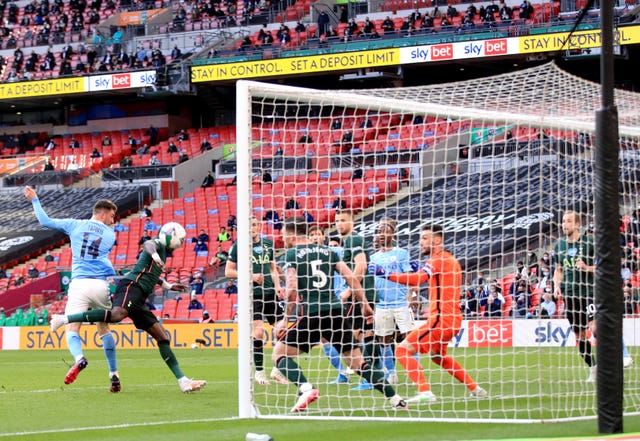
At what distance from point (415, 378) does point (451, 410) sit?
0.65 m

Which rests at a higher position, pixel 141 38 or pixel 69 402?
pixel 141 38

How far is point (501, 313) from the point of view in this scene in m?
18.9

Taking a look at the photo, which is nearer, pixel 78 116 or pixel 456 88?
pixel 456 88

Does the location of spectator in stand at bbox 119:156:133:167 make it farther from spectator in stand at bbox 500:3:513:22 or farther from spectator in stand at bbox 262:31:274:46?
spectator in stand at bbox 500:3:513:22

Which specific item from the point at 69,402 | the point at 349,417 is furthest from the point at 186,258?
the point at 349,417

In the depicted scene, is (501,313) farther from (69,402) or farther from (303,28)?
(303,28)

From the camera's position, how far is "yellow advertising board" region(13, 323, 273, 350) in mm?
25703

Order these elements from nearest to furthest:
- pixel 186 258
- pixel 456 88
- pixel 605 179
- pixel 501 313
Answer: pixel 605 179 < pixel 456 88 < pixel 501 313 < pixel 186 258

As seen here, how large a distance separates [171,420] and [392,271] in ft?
11.8

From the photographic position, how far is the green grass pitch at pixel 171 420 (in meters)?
8.10

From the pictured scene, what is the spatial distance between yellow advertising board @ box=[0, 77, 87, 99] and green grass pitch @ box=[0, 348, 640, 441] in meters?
30.4

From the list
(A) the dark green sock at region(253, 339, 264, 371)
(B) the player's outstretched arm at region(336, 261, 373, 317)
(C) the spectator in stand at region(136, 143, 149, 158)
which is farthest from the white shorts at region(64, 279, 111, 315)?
(C) the spectator in stand at region(136, 143, 149, 158)

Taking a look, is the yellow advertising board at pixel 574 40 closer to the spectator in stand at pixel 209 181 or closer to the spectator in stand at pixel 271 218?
the spectator in stand at pixel 209 181

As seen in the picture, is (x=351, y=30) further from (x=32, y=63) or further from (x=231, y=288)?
(x=32, y=63)
